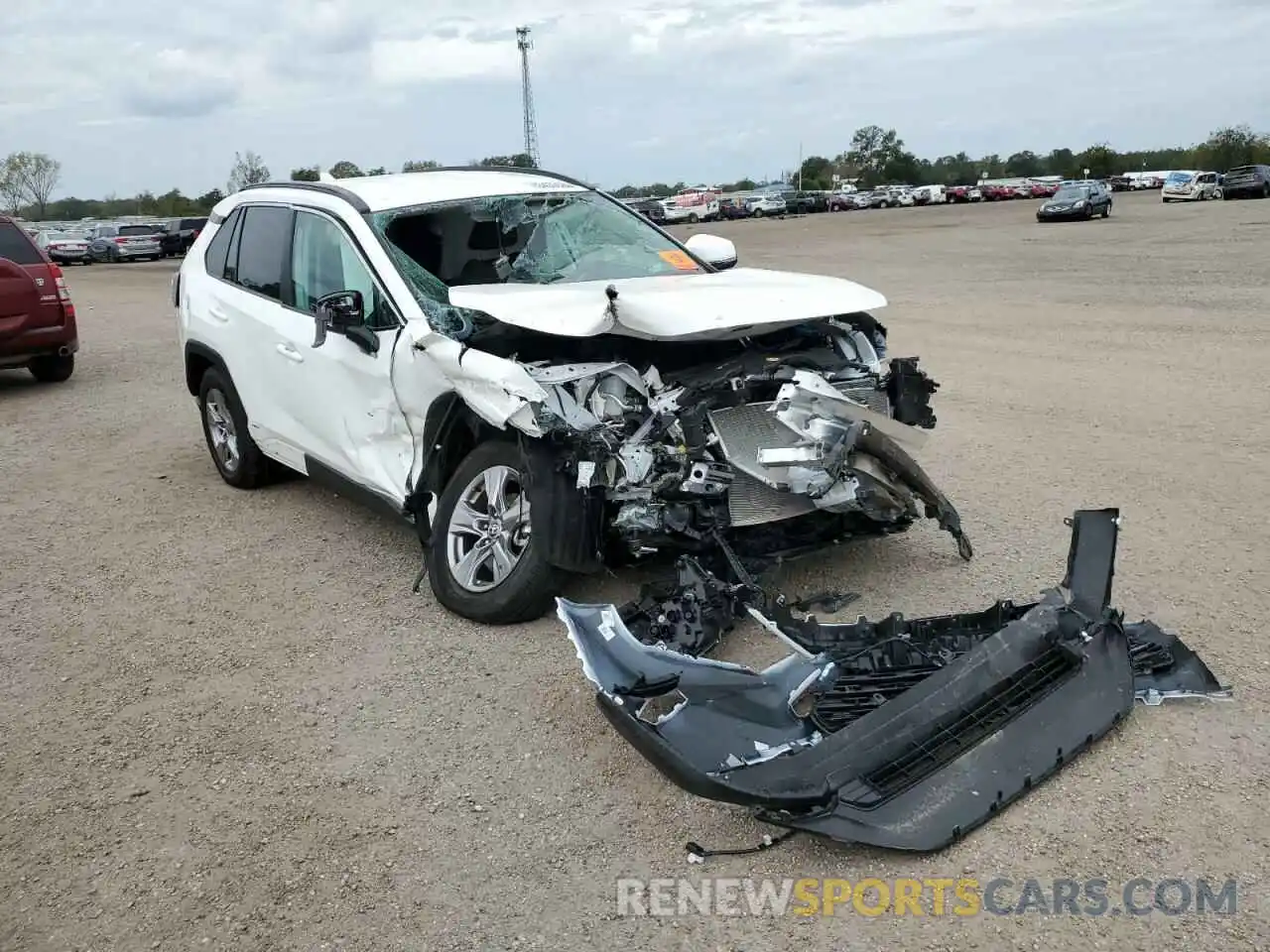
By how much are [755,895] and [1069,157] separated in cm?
11902

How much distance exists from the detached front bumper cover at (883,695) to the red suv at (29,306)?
927 cm

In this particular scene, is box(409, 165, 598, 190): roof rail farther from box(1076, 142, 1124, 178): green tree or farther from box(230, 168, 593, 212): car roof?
box(1076, 142, 1124, 178): green tree

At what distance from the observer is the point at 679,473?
4285 millimetres

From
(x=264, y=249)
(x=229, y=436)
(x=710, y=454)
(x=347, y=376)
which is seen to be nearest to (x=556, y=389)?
(x=710, y=454)

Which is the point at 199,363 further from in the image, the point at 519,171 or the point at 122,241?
the point at 122,241

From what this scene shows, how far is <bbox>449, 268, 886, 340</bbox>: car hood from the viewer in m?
4.33

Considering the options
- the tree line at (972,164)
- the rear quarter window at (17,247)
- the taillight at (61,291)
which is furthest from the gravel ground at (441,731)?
the tree line at (972,164)

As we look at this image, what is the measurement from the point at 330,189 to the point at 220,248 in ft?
4.24

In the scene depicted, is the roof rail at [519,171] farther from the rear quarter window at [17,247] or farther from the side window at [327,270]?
the rear quarter window at [17,247]

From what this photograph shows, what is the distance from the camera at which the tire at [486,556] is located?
14.7ft

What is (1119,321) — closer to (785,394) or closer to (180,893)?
(785,394)

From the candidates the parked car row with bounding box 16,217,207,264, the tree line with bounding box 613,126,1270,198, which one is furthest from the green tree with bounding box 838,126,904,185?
the parked car row with bounding box 16,217,207,264

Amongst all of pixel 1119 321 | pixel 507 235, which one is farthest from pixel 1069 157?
pixel 507 235

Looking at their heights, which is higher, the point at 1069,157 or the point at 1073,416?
the point at 1069,157
